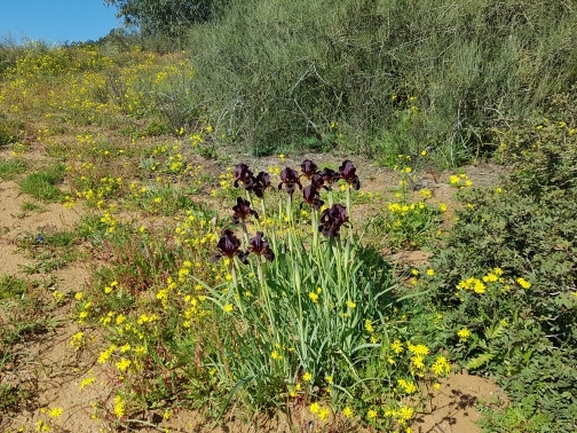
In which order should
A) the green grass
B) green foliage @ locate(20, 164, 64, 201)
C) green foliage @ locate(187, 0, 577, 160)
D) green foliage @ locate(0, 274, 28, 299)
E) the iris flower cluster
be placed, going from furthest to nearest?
the green grass, green foliage @ locate(187, 0, 577, 160), green foliage @ locate(20, 164, 64, 201), green foliage @ locate(0, 274, 28, 299), the iris flower cluster

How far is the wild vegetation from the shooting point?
2.19 m

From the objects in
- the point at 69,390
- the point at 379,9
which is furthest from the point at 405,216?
the point at 379,9

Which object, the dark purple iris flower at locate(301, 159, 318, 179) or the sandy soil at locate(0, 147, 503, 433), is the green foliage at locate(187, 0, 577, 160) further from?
the dark purple iris flower at locate(301, 159, 318, 179)

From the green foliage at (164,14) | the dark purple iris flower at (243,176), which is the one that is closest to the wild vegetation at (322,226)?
the dark purple iris flower at (243,176)

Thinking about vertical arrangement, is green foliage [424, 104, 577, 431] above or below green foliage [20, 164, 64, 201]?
below

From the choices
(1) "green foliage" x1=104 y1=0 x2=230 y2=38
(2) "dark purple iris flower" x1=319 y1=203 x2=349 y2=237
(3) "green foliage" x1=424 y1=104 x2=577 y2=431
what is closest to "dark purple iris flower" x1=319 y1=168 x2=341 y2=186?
(2) "dark purple iris flower" x1=319 y1=203 x2=349 y2=237

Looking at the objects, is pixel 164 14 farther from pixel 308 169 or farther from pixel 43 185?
pixel 308 169

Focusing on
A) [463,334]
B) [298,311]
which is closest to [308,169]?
[298,311]

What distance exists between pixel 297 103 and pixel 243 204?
4.48m

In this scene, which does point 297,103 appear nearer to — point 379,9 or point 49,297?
point 379,9

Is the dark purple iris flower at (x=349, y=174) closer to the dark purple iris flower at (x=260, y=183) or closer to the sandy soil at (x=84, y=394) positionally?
the dark purple iris flower at (x=260, y=183)

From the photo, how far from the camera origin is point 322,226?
210 centimetres

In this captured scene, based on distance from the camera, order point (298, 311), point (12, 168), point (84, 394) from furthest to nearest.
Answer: point (12, 168) → point (84, 394) → point (298, 311)

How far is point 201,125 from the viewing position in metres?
7.47
